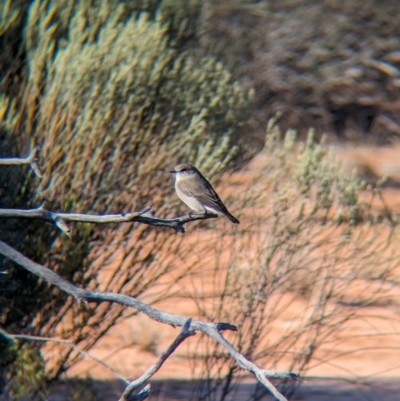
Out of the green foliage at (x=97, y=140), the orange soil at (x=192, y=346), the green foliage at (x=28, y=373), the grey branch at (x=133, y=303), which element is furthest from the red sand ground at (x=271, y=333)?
the grey branch at (x=133, y=303)

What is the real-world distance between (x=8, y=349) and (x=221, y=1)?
824 cm

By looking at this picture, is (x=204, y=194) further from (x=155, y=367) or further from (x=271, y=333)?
(x=271, y=333)

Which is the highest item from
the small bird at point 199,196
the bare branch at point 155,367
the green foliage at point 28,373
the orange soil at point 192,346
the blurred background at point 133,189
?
the bare branch at point 155,367

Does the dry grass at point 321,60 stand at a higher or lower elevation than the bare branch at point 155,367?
lower

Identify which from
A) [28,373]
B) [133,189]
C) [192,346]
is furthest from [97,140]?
[192,346]

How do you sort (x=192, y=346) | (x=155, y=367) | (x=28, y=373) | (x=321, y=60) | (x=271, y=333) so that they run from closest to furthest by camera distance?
1. (x=155, y=367)
2. (x=28, y=373)
3. (x=271, y=333)
4. (x=192, y=346)
5. (x=321, y=60)

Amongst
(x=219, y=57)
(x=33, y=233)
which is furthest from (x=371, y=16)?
(x=33, y=233)

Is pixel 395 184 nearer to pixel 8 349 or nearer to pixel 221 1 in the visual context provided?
pixel 221 1

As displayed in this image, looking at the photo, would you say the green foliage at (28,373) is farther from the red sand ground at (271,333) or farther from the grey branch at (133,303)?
the grey branch at (133,303)

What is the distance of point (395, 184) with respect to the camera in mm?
14008

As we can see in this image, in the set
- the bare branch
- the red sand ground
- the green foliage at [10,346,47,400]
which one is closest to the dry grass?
the red sand ground

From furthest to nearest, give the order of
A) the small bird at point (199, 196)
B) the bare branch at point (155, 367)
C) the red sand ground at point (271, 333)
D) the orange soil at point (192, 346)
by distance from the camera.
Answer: the orange soil at point (192, 346), the red sand ground at point (271, 333), the small bird at point (199, 196), the bare branch at point (155, 367)

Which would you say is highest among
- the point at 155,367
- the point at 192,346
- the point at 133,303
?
the point at 133,303

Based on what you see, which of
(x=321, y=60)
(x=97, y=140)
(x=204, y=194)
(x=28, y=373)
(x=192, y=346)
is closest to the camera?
(x=204, y=194)
